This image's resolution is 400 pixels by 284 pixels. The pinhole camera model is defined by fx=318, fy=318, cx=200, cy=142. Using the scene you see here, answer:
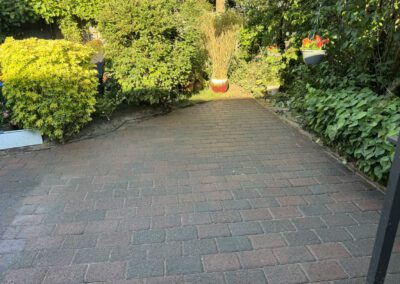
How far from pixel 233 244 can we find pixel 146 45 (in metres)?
3.71

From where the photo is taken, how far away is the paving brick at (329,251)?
215cm

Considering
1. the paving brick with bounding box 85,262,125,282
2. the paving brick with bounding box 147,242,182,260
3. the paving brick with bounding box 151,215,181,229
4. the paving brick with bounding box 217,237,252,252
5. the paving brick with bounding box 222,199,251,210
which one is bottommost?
the paving brick with bounding box 85,262,125,282

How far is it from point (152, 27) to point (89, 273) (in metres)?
3.91

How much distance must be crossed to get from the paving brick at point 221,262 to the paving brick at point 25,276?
105cm

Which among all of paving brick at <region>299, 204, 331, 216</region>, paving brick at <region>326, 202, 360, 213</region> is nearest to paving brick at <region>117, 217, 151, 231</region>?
paving brick at <region>299, 204, 331, 216</region>

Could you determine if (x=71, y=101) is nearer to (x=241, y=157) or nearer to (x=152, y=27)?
(x=152, y=27)

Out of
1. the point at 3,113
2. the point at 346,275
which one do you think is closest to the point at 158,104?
the point at 3,113

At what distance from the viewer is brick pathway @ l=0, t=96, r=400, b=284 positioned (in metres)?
2.06

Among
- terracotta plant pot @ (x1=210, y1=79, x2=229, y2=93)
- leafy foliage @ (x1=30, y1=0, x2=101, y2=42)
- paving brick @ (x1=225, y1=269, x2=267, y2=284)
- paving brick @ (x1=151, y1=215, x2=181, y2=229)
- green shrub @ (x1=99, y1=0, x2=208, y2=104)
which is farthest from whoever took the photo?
terracotta plant pot @ (x1=210, y1=79, x2=229, y2=93)

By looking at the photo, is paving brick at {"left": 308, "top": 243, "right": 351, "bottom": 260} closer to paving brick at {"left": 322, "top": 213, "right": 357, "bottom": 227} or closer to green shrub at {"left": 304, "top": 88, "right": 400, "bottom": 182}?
paving brick at {"left": 322, "top": 213, "right": 357, "bottom": 227}

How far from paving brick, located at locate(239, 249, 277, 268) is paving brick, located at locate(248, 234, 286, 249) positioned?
0.05 meters

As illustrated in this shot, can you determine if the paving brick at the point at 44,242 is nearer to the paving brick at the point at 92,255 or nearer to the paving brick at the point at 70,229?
the paving brick at the point at 70,229

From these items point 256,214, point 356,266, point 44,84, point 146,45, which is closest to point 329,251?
point 356,266

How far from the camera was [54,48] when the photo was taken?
4023 mm
